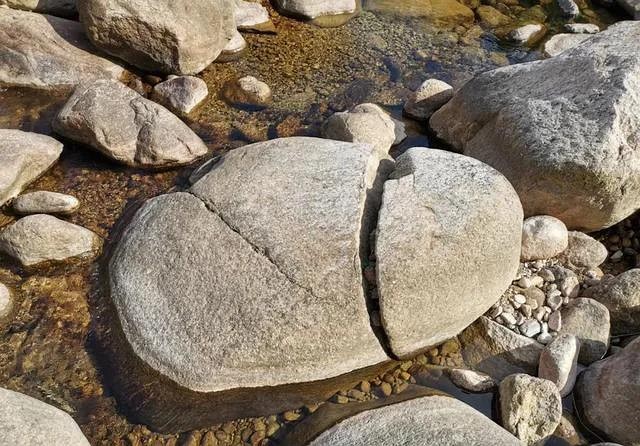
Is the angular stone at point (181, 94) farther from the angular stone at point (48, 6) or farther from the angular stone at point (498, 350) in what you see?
the angular stone at point (498, 350)

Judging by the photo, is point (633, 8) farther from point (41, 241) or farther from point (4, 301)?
Result: point (4, 301)

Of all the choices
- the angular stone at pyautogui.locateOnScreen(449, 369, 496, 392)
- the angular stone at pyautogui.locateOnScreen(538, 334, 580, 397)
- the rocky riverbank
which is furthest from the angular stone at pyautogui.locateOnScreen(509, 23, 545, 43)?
the angular stone at pyautogui.locateOnScreen(449, 369, 496, 392)

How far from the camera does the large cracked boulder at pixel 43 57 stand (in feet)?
20.7

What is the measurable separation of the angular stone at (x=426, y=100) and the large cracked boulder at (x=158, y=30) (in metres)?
2.41

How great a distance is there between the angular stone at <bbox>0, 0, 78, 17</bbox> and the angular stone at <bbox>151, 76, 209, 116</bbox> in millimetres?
1698

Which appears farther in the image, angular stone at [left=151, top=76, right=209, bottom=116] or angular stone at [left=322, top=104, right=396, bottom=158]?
angular stone at [left=151, top=76, right=209, bottom=116]

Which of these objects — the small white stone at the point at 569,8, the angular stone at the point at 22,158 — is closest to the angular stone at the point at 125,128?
the angular stone at the point at 22,158

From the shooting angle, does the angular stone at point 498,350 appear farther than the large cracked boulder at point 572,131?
No

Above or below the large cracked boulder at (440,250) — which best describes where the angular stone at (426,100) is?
below

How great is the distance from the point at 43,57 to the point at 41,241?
2.86 m

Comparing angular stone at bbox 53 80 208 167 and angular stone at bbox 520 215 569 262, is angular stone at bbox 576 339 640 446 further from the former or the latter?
angular stone at bbox 53 80 208 167

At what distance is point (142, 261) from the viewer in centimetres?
432

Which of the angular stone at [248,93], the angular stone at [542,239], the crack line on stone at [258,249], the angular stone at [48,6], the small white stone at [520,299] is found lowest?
the small white stone at [520,299]

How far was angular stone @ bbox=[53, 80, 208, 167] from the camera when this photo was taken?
535cm
